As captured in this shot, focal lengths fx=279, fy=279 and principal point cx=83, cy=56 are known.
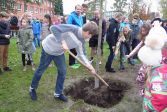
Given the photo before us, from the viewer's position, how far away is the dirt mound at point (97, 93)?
5902 millimetres

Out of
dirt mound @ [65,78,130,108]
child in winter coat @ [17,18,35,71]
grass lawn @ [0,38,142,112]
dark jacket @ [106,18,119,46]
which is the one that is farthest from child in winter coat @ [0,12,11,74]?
dark jacket @ [106,18,119,46]

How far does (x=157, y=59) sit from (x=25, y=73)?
588 centimetres

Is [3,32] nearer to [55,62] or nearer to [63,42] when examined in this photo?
[55,62]

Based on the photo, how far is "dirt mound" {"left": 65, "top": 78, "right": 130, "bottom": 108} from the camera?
5.90 metres

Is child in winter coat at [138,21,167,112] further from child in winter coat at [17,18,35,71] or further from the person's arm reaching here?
child in winter coat at [17,18,35,71]

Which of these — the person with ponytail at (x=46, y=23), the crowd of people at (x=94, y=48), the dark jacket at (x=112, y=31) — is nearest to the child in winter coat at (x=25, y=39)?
the crowd of people at (x=94, y=48)

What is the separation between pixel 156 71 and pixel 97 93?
3676 mm

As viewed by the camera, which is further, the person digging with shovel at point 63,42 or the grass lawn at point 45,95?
the grass lawn at point 45,95

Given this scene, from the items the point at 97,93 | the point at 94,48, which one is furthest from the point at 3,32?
the point at 97,93

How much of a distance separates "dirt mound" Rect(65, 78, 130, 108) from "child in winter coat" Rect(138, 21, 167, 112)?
3.18 metres

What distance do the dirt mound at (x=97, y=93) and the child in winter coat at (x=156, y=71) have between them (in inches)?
125

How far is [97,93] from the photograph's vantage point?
20.1 ft

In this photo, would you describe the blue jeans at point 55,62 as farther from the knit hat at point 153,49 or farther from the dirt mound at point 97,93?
the knit hat at point 153,49

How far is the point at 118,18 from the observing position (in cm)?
813
